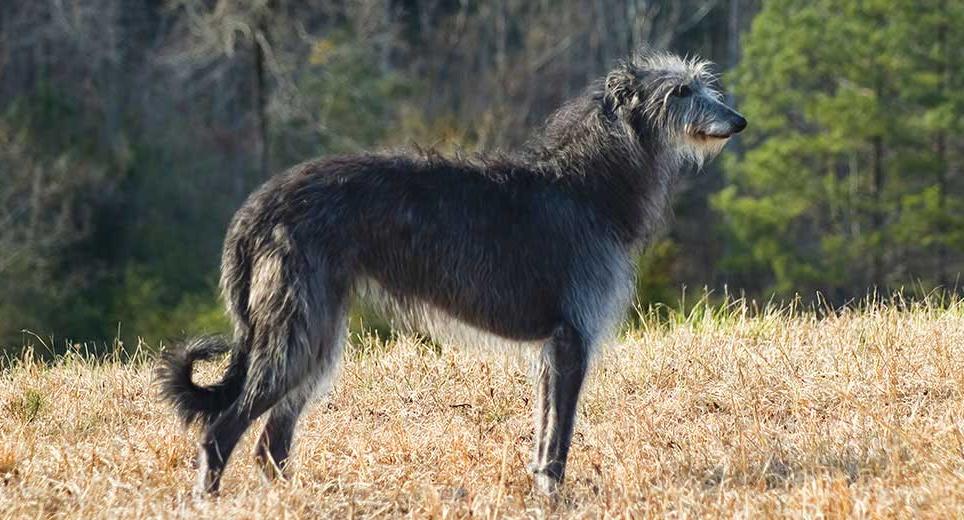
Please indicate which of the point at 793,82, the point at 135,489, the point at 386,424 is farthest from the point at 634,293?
the point at 793,82

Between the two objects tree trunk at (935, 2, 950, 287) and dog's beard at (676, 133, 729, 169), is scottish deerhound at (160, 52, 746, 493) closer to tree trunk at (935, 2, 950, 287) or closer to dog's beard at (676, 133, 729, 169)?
dog's beard at (676, 133, 729, 169)

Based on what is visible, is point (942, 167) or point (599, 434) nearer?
point (599, 434)

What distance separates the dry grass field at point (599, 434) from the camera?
5652 mm

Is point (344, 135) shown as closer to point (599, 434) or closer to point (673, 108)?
point (599, 434)

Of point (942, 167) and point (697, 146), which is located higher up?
point (697, 146)

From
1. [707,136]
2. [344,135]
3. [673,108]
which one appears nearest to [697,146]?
[707,136]

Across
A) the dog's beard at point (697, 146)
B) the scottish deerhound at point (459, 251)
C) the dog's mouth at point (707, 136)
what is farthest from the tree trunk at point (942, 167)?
the scottish deerhound at point (459, 251)

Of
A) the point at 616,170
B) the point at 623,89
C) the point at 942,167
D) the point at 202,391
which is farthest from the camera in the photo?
the point at 942,167

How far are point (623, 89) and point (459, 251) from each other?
1176 millimetres

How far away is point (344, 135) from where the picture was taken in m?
30.5

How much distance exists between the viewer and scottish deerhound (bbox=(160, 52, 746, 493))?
19.6 feet

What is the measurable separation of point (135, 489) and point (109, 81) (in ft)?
93.0

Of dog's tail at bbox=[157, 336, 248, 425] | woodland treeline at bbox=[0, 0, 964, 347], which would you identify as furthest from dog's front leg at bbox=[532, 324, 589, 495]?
woodland treeline at bbox=[0, 0, 964, 347]

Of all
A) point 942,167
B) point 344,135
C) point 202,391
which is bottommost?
point 344,135
